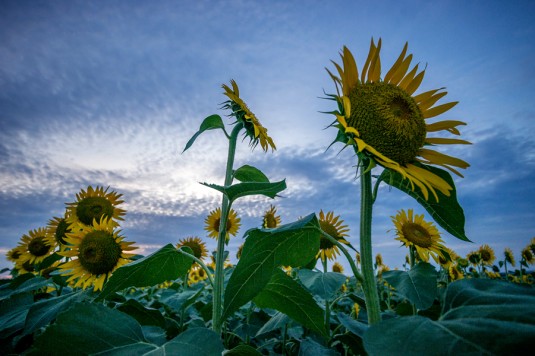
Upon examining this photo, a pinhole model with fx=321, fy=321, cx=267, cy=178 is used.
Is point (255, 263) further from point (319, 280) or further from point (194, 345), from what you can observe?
point (319, 280)

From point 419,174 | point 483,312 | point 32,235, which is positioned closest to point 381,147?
point 419,174

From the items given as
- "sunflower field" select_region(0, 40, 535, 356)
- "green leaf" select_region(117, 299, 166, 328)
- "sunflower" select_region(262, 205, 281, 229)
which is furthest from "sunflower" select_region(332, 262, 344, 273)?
"green leaf" select_region(117, 299, 166, 328)

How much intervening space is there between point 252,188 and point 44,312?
1.65 m

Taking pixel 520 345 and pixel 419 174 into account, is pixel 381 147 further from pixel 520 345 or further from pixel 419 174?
pixel 520 345

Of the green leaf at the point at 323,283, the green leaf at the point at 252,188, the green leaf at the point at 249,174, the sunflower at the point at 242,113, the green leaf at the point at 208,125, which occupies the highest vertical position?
the sunflower at the point at 242,113

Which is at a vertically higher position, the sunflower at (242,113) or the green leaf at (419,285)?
the sunflower at (242,113)

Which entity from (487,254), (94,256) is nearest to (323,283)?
(94,256)

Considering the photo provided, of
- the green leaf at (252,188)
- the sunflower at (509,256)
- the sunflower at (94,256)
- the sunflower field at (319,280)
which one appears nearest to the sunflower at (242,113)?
the sunflower field at (319,280)

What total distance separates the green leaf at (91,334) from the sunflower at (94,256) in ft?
6.07

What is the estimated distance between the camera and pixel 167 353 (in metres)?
1.10

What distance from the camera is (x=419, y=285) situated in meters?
1.90

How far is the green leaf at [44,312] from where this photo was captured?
6.52ft

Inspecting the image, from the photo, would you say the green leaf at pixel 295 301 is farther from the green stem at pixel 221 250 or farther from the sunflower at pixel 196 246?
the sunflower at pixel 196 246

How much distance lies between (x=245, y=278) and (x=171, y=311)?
2878 mm
